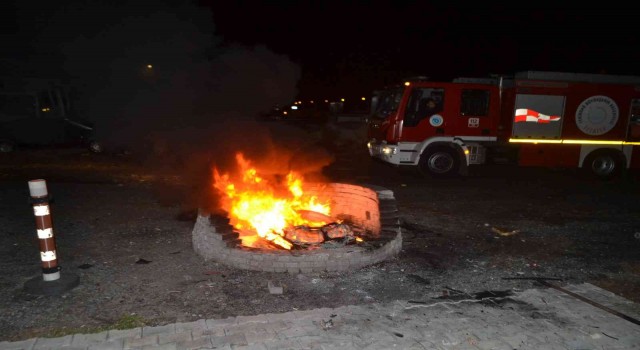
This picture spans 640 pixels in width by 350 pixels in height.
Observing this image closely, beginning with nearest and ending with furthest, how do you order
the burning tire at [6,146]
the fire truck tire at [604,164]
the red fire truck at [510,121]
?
the red fire truck at [510,121] → the fire truck tire at [604,164] → the burning tire at [6,146]

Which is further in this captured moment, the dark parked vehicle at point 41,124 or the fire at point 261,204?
the dark parked vehicle at point 41,124

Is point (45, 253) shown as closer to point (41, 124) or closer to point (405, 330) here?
point (405, 330)

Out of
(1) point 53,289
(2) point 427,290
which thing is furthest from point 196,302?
(2) point 427,290

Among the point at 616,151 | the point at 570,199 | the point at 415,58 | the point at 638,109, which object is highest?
the point at 415,58

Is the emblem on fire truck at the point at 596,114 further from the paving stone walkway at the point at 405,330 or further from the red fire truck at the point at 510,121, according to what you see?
the paving stone walkway at the point at 405,330

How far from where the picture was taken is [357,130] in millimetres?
21672

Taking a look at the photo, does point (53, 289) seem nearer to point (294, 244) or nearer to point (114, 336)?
point (114, 336)

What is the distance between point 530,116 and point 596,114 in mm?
1967

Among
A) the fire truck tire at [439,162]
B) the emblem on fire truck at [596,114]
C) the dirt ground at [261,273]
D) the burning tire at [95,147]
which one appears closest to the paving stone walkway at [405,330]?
the dirt ground at [261,273]

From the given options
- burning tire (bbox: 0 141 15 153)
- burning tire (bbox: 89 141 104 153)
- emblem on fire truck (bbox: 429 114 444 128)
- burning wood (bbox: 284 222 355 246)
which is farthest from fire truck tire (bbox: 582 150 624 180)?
burning tire (bbox: 0 141 15 153)

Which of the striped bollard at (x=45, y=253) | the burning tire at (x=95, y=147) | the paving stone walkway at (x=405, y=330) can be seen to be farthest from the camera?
the burning tire at (x=95, y=147)

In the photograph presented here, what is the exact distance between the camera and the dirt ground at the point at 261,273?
12.3ft

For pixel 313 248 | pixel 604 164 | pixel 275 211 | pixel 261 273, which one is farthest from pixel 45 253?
pixel 604 164

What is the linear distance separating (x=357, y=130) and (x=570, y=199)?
43.6 feet
